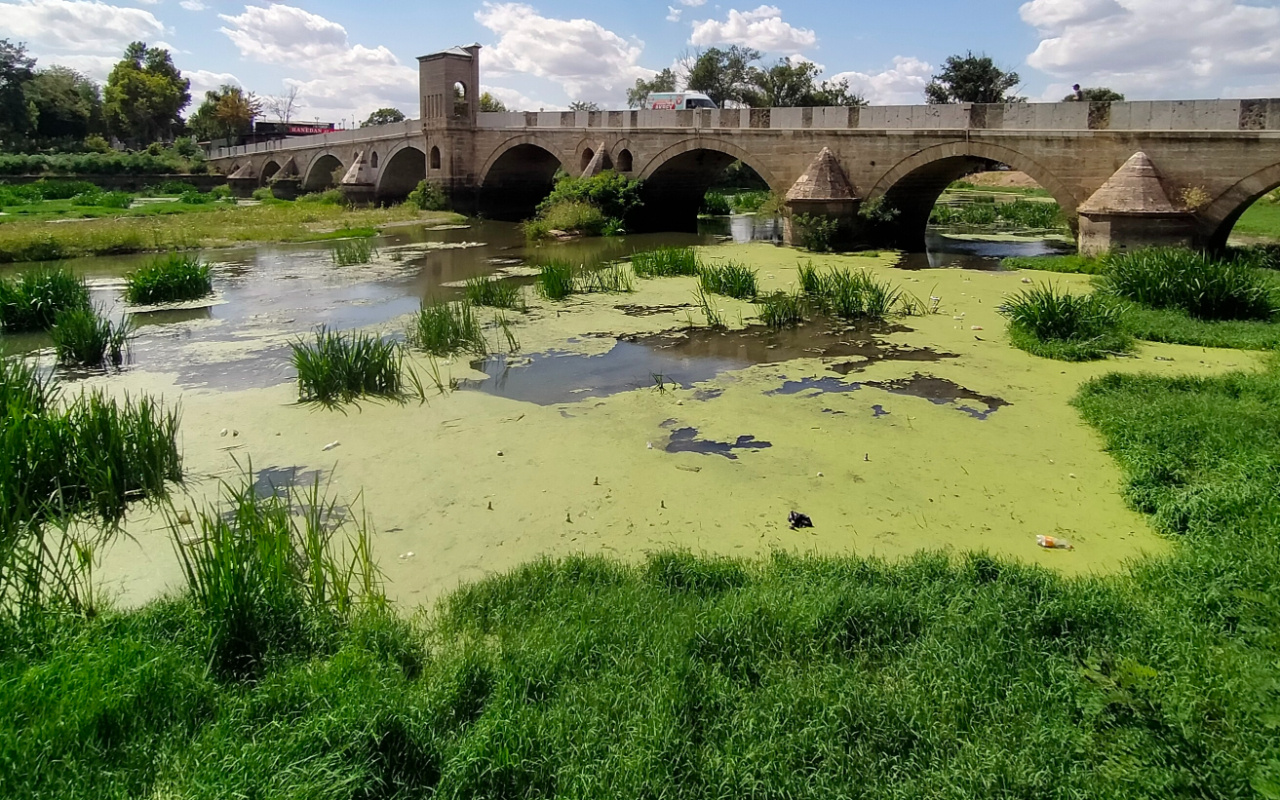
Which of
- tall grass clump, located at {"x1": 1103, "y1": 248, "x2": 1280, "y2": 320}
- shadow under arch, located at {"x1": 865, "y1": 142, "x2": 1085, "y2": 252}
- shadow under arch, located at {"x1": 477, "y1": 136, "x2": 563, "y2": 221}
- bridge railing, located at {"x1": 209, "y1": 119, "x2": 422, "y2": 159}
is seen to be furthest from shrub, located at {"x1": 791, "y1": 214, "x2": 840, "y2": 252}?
bridge railing, located at {"x1": 209, "y1": 119, "x2": 422, "y2": 159}

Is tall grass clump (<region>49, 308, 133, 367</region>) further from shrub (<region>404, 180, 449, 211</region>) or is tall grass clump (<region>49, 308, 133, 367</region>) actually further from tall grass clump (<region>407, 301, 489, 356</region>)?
shrub (<region>404, 180, 449, 211</region>)

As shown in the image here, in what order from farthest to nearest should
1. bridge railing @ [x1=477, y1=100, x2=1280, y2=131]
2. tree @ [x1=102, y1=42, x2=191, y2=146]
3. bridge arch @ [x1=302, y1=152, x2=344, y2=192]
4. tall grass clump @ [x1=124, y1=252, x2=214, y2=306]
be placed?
tree @ [x1=102, y1=42, x2=191, y2=146] → bridge arch @ [x1=302, y1=152, x2=344, y2=192] → bridge railing @ [x1=477, y1=100, x2=1280, y2=131] → tall grass clump @ [x1=124, y1=252, x2=214, y2=306]

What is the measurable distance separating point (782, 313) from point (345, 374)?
5.53 metres

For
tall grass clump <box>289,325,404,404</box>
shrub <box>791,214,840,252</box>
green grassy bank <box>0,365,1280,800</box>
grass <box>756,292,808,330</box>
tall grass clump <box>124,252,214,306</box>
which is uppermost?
shrub <box>791,214,840,252</box>

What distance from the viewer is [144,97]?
5812cm

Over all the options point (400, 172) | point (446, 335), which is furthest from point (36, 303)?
point (400, 172)

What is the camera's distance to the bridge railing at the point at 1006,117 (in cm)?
1332

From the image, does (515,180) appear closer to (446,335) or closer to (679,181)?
(679,181)

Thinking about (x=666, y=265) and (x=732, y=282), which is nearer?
(x=732, y=282)

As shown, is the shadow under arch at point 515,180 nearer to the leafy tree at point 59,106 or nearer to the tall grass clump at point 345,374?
the tall grass clump at point 345,374

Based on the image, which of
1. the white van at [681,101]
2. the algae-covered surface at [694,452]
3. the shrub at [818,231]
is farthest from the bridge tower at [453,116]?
the algae-covered surface at [694,452]

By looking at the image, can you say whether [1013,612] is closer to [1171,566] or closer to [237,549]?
[1171,566]

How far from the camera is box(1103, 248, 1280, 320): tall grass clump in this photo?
9.88 meters

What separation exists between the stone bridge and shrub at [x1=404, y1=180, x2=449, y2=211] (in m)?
0.34
